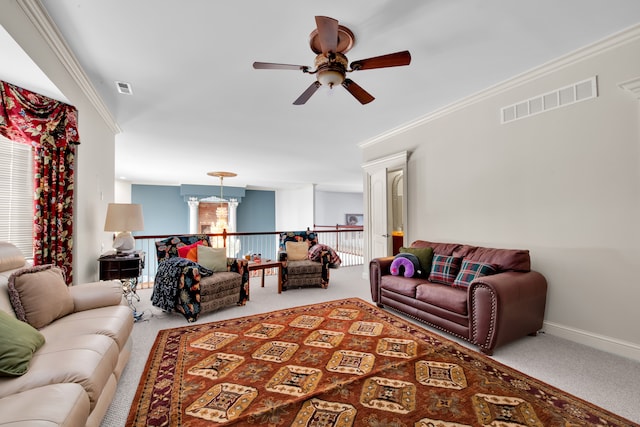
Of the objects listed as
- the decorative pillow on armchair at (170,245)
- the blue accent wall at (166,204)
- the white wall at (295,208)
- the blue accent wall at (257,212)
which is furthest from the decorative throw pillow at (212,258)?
the blue accent wall at (257,212)

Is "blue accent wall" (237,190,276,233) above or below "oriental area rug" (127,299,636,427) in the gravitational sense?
above

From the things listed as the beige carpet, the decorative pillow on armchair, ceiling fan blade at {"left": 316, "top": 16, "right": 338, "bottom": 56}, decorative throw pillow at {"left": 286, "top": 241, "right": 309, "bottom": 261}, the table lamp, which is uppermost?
ceiling fan blade at {"left": 316, "top": 16, "right": 338, "bottom": 56}

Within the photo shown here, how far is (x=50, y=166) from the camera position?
263 centimetres

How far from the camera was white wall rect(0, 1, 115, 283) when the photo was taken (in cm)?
187

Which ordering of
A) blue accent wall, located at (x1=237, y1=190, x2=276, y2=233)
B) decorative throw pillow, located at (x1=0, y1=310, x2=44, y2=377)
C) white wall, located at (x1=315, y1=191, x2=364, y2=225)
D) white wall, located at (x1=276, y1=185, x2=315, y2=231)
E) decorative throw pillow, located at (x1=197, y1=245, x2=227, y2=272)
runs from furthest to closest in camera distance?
white wall, located at (x1=315, y1=191, x2=364, y2=225) < blue accent wall, located at (x1=237, y1=190, x2=276, y2=233) < white wall, located at (x1=276, y1=185, x2=315, y2=231) < decorative throw pillow, located at (x1=197, y1=245, x2=227, y2=272) < decorative throw pillow, located at (x1=0, y1=310, x2=44, y2=377)

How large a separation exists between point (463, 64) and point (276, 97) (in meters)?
1.99

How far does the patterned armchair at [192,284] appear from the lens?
3.16 meters

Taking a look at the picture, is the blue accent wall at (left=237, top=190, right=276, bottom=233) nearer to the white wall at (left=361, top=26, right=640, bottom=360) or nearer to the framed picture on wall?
the framed picture on wall

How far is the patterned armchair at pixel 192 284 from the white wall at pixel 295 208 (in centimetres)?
686

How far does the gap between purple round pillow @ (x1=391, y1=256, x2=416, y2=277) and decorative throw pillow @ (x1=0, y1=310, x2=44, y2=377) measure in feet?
10.2

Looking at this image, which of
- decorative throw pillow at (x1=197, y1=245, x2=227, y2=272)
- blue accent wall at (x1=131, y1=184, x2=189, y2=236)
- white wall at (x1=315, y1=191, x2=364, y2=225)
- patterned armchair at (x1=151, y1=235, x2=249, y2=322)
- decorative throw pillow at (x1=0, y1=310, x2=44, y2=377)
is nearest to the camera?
decorative throw pillow at (x1=0, y1=310, x2=44, y2=377)

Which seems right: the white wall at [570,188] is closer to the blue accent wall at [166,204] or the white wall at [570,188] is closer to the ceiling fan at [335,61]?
the ceiling fan at [335,61]

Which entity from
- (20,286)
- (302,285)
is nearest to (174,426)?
(20,286)

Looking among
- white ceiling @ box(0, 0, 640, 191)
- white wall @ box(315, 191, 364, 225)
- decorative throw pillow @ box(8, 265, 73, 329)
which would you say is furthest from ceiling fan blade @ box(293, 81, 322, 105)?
white wall @ box(315, 191, 364, 225)
